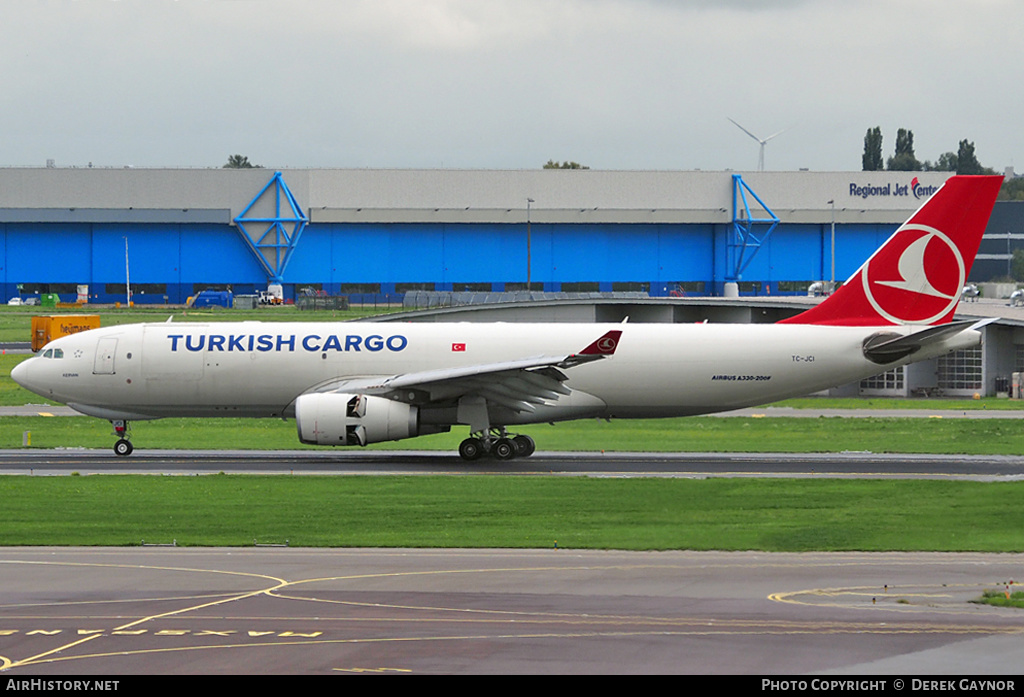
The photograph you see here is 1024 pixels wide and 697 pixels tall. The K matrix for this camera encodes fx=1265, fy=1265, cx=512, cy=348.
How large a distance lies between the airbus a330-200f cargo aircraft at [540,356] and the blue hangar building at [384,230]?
9054cm

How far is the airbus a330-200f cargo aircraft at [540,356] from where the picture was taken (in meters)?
41.8

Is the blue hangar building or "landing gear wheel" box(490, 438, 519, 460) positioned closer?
"landing gear wheel" box(490, 438, 519, 460)

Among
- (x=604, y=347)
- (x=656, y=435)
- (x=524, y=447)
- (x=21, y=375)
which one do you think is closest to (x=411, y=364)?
(x=524, y=447)

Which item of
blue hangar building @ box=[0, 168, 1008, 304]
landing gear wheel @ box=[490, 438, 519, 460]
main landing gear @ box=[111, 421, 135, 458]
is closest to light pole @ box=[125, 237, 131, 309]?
blue hangar building @ box=[0, 168, 1008, 304]

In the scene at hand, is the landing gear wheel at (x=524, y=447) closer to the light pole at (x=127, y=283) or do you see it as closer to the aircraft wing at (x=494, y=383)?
the aircraft wing at (x=494, y=383)

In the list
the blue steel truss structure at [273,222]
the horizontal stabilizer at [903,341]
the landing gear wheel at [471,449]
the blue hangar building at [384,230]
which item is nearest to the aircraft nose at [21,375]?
the landing gear wheel at [471,449]

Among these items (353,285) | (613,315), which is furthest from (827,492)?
(353,285)

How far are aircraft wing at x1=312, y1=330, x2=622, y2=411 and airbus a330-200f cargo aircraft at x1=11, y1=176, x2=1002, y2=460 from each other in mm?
99

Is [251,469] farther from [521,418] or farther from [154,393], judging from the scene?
[521,418]

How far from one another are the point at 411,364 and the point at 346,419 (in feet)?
13.3

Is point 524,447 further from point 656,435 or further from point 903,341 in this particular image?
point 903,341

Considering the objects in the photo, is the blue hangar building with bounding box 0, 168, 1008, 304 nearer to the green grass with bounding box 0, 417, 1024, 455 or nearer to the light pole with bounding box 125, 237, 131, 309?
the light pole with bounding box 125, 237, 131, 309

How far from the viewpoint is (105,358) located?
139 feet

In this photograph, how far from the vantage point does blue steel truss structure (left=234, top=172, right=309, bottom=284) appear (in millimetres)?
135875
